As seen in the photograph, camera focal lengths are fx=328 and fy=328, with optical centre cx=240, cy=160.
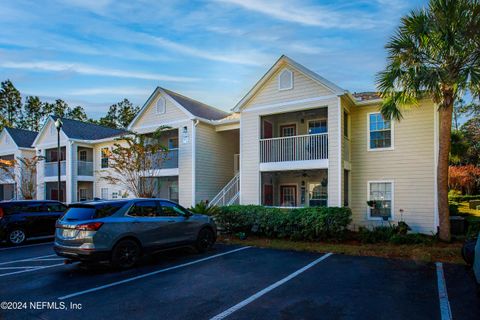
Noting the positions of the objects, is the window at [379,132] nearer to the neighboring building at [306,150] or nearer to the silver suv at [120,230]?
the neighboring building at [306,150]

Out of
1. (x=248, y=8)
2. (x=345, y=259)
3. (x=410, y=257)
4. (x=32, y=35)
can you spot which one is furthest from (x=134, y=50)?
(x=410, y=257)

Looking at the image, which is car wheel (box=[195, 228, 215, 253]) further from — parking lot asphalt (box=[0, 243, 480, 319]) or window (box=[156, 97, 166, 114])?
window (box=[156, 97, 166, 114])

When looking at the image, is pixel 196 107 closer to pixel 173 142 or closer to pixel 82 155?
pixel 173 142

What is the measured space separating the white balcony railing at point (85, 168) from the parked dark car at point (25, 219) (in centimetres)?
1089

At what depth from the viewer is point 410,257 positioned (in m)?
9.31

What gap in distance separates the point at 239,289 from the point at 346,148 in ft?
32.3

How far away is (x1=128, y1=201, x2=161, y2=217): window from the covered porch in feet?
26.2

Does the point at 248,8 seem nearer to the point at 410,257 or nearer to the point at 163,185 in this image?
the point at 410,257

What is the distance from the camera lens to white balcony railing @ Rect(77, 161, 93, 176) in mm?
23875

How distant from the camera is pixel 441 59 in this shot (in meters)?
10.8

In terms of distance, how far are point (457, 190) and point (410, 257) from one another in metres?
30.9

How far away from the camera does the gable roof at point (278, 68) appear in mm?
13562

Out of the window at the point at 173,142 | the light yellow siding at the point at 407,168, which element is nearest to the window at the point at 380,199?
the light yellow siding at the point at 407,168

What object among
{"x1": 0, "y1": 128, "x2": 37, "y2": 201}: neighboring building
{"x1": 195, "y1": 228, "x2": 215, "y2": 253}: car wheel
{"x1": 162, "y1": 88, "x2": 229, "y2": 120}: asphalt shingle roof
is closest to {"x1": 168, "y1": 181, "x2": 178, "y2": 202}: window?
{"x1": 162, "y1": 88, "x2": 229, "y2": 120}: asphalt shingle roof
